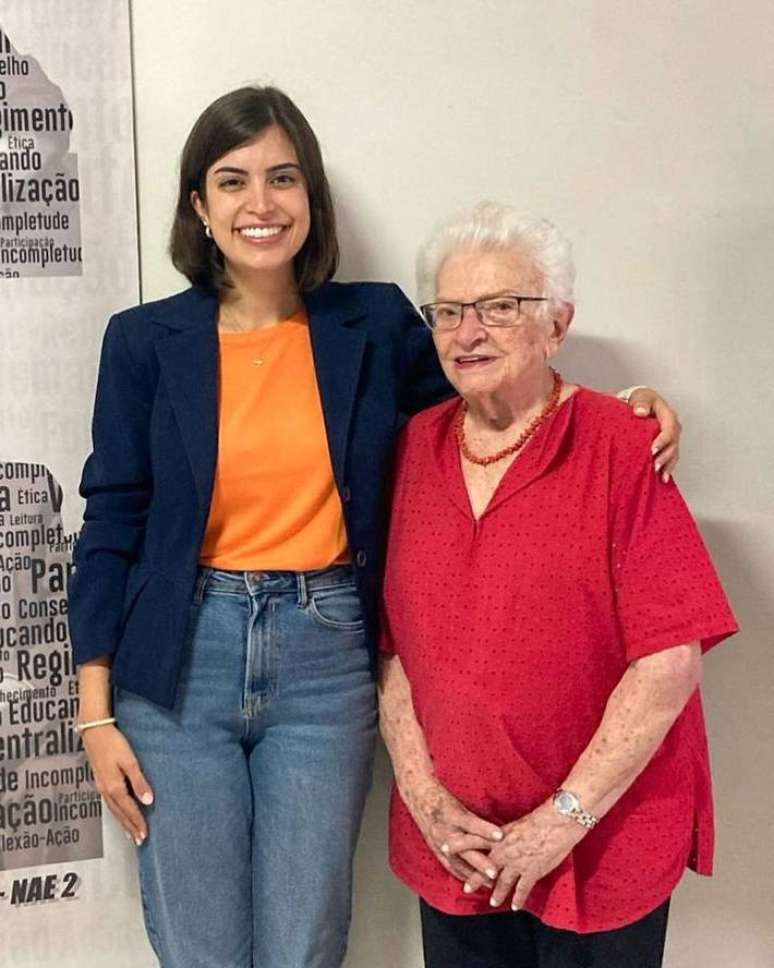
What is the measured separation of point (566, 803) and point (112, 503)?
0.76 metres

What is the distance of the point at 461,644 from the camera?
1405 mm

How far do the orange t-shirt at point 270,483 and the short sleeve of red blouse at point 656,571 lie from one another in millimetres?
410

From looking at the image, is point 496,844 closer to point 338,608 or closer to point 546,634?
point 546,634

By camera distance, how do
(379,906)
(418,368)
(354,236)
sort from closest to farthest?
1. (418,368)
2. (354,236)
3. (379,906)

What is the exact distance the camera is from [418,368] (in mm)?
1681

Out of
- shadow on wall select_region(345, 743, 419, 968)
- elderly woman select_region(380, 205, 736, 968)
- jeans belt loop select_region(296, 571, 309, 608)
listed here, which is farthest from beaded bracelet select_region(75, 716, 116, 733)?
shadow on wall select_region(345, 743, 419, 968)

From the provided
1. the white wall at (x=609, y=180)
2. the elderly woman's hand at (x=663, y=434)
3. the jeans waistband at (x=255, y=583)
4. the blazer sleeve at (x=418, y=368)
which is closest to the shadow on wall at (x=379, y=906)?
the white wall at (x=609, y=180)

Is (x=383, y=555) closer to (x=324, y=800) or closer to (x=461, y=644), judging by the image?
(x=461, y=644)

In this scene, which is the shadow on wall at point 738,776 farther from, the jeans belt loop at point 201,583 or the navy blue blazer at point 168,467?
the jeans belt loop at point 201,583

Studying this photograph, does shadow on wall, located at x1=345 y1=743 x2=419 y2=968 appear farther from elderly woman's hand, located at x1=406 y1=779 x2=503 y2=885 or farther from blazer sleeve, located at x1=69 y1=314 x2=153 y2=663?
blazer sleeve, located at x1=69 y1=314 x2=153 y2=663

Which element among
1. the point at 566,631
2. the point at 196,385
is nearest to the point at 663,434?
the point at 566,631

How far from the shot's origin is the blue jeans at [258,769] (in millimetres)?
1504

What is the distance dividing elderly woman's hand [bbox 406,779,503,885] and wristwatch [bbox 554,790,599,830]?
0.09 m

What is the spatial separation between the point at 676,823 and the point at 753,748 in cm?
77
